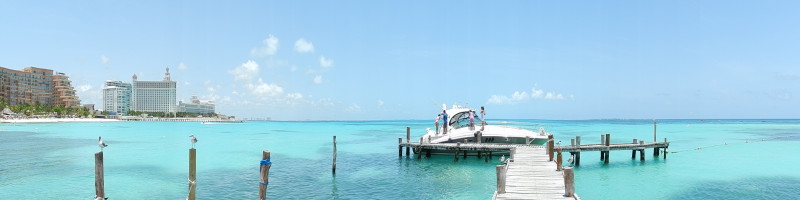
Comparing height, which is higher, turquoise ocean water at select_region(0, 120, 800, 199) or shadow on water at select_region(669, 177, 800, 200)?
turquoise ocean water at select_region(0, 120, 800, 199)

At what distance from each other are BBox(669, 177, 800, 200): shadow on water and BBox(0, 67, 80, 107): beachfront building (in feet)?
680

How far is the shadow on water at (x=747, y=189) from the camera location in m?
21.6

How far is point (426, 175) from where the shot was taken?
89.4 ft

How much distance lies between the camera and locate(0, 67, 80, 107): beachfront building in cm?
17462

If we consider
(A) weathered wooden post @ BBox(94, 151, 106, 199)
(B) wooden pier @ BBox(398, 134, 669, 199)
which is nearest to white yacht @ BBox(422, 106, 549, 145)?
(B) wooden pier @ BBox(398, 134, 669, 199)

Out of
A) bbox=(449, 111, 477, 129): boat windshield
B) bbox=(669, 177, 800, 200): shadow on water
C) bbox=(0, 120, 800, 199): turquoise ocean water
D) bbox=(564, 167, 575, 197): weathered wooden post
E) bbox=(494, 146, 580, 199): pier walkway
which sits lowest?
bbox=(669, 177, 800, 200): shadow on water

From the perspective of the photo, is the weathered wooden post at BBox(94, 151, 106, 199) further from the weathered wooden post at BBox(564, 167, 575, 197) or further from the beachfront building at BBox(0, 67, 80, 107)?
the beachfront building at BBox(0, 67, 80, 107)

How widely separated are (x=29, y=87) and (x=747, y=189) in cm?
22597

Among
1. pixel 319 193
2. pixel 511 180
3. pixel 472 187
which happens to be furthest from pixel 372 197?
pixel 511 180

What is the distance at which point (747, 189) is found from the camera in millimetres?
23328

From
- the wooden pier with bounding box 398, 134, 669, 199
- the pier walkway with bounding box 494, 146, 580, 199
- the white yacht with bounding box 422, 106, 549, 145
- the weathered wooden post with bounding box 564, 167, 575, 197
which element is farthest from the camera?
the white yacht with bounding box 422, 106, 549, 145

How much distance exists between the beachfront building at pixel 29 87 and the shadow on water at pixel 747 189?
20726 cm

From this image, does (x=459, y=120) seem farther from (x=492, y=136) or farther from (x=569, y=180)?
(x=569, y=180)

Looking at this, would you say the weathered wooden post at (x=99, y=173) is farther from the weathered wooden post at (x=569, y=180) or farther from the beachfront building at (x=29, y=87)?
the beachfront building at (x=29, y=87)
